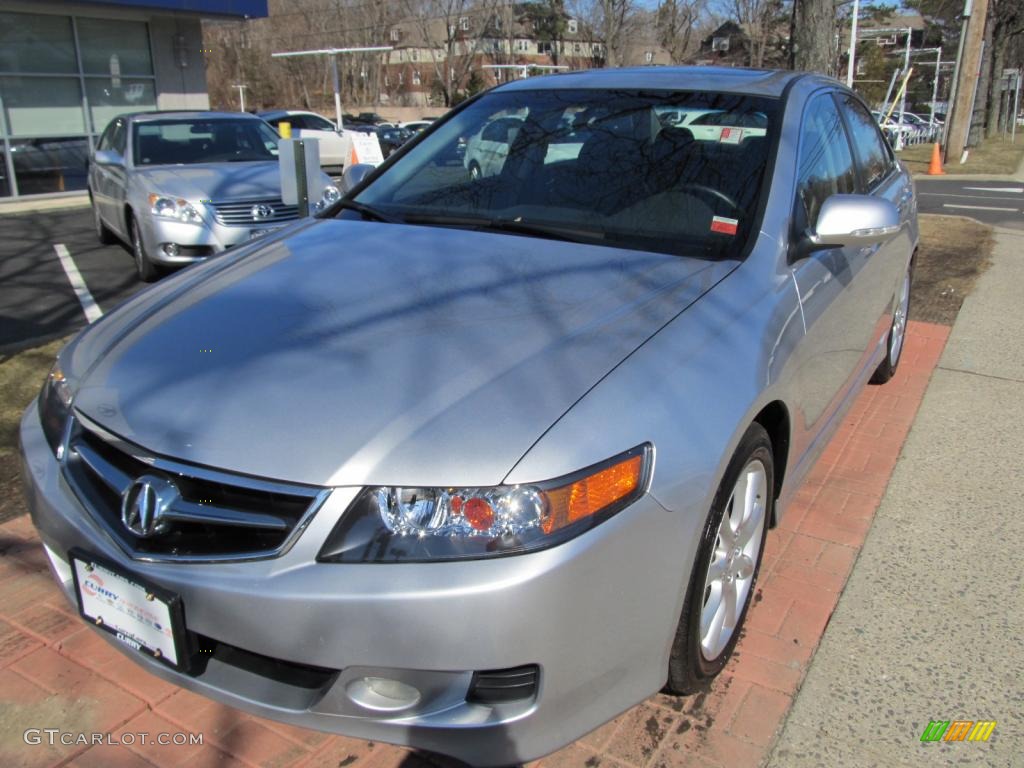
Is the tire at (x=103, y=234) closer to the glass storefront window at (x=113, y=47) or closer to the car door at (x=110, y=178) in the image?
the car door at (x=110, y=178)

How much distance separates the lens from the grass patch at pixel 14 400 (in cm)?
Answer: 353

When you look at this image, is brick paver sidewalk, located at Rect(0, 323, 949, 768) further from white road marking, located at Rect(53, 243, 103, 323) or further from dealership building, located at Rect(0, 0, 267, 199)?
dealership building, located at Rect(0, 0, 267, 199)

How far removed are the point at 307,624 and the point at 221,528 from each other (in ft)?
1.01

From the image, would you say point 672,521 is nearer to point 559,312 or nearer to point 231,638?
point 559,312

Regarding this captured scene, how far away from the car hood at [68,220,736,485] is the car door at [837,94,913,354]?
5.14ft

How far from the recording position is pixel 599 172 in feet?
10.3

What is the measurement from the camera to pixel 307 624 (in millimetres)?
1787

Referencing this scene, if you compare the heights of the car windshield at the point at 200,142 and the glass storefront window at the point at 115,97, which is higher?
the glass storefront window at the point at 115,97

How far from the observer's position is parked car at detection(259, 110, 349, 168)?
20.5m

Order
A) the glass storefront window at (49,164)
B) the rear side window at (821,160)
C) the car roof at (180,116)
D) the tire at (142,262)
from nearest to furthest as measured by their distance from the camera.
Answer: the rear side window at (821,160)
the tire at (142,262)
the car roof at (180,116)
the glass storefront window at (49,164)

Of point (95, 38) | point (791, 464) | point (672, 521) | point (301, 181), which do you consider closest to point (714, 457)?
point (672, 521)

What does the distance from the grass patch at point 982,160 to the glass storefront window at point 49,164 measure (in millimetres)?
16023

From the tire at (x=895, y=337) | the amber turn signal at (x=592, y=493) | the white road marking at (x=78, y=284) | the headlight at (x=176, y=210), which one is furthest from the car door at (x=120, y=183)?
the amber turn signal at (x=592, y=493)

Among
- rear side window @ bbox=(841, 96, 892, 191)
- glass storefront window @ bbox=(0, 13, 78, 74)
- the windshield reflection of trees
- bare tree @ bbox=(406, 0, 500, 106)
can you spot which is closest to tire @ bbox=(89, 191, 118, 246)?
glass storefront window @ bbox=(0, 13, 78, 74)
